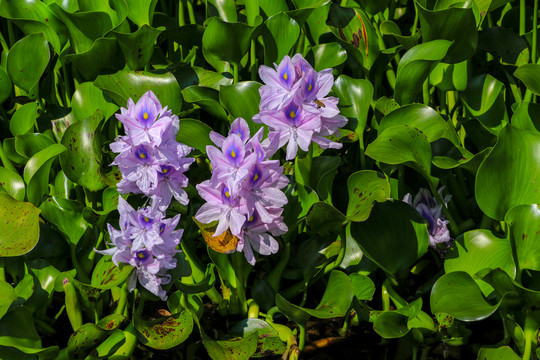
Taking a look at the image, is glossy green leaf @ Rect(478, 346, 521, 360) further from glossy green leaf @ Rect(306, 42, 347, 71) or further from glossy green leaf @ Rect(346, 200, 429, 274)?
glossy green leaf @ Rect(306, 42, 347, 71)

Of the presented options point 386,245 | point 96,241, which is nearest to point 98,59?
point 96,241

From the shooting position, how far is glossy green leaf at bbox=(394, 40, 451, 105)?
1933 millimetres

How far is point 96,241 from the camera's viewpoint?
2088 mm

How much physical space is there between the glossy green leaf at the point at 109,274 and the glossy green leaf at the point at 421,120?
2.81 feet

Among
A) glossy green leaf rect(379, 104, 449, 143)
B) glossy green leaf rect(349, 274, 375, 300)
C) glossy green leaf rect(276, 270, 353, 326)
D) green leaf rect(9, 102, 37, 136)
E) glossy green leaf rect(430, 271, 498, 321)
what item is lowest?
glossy green leaf rect(349, 274, 375, 300)

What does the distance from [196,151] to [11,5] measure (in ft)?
2.96

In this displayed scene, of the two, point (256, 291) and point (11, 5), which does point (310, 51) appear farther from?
point (11, 5)

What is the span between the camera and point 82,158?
2.02 m

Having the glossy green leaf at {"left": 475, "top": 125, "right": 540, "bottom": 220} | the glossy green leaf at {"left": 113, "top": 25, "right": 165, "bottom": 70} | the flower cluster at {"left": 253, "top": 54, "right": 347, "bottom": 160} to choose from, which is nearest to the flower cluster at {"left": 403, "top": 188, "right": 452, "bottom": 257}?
the glossy green leaf at {"left": 475, "top": 125, "right": 540, "bottom": 220}

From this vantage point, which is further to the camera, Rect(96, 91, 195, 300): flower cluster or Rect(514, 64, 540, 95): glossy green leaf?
Rect(514, 64, 540, 95): glossy green leaf

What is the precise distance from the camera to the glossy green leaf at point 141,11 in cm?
224

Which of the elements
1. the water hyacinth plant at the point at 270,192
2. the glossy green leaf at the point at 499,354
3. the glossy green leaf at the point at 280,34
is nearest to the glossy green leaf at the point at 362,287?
the water hyacinth plant at the point at 270,192

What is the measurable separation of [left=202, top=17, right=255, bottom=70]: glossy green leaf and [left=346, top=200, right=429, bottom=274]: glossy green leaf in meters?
0.68

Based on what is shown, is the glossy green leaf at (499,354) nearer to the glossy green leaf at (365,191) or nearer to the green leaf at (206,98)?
the glossy green leaf at (365,191)
